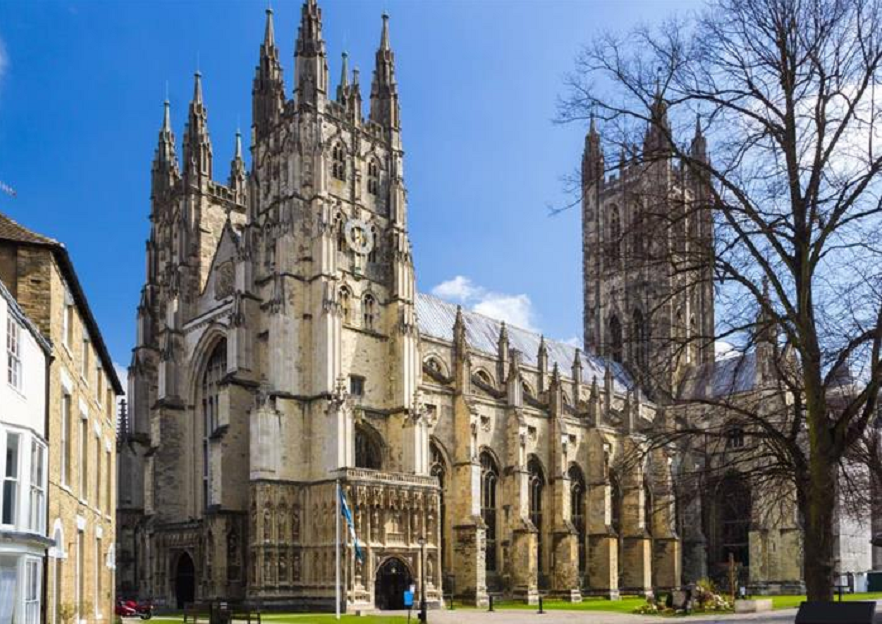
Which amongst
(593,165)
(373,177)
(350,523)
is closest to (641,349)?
(593,165)

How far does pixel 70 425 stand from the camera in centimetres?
2248

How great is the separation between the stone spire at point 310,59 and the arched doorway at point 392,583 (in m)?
24.8

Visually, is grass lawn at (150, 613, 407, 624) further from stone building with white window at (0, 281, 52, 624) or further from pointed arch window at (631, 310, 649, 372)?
pointed arch window at (631, 310, 649, 372)

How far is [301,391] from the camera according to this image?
2024 inches

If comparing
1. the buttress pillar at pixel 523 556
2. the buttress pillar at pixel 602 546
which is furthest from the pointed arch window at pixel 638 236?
the buttress pillar at pixel 602 546

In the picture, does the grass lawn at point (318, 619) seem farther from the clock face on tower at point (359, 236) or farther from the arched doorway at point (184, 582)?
the clock face on tower at point (359, 236)

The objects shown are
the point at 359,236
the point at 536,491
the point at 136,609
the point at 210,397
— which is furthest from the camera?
the point at 536,491

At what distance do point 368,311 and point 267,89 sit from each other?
49.3 ft

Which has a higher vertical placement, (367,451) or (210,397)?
(210,397)

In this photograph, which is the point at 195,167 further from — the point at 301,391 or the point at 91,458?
the point at 91,458

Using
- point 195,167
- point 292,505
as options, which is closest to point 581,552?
point 292,505

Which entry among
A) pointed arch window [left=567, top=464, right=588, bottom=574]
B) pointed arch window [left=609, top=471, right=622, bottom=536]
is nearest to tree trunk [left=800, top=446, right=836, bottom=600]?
pointed arch window [left=567, top=464, right=588, bottom=574]

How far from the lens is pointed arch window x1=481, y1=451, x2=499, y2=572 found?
2392 inches

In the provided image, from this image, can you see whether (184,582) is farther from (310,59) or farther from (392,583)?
(310,59)
